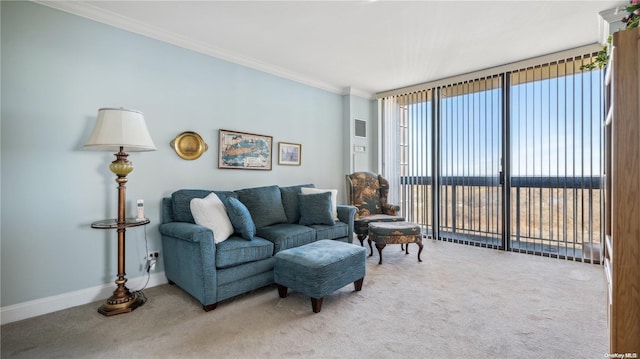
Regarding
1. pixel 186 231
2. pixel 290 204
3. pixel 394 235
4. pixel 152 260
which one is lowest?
pixel 152 260

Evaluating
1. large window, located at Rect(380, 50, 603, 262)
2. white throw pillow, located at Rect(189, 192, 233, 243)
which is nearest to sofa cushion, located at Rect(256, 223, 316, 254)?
white throw pillow, located at Rect(189, 192, 233, 243)

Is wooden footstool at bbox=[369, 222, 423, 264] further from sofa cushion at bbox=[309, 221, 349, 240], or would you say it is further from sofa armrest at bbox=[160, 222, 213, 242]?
sofa armrest at bbox=[160, 222, 213, 242]

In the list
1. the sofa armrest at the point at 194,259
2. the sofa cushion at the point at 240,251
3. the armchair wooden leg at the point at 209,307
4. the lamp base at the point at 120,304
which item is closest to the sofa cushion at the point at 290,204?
the sofa cushion at the point at 240,251

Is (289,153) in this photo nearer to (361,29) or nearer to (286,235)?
(286,235)

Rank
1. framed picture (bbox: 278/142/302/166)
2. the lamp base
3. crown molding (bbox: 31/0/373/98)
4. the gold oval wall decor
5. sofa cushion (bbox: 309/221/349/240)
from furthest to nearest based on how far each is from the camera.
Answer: framed picture (bbox: 278/142/302/166) → sofa cushion (bbox: 309/221/349/240) → the gold oval wall decor → crown molding (bbox: 31/0/373/98) → the lamp base

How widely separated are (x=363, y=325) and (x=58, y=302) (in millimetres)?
2455

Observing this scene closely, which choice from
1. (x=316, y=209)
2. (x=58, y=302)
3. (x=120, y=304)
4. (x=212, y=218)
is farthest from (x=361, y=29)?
(x=58, y=302)

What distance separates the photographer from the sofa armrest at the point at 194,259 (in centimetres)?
229

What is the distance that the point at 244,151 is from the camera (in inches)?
145

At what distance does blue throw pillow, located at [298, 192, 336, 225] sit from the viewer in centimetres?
350

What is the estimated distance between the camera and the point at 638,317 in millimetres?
1105

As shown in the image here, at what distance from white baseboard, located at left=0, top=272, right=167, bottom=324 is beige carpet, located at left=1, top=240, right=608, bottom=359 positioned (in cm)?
7

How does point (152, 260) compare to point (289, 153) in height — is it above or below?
below

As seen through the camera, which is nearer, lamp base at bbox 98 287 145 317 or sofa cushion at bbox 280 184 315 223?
lamp base at bbox 98 287 145 317
